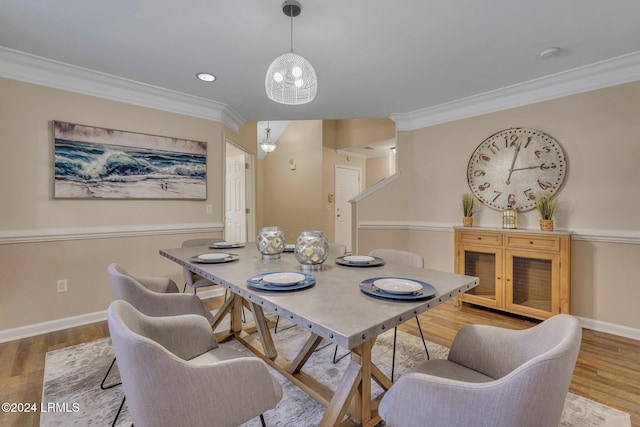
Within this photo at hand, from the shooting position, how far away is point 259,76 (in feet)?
9.41

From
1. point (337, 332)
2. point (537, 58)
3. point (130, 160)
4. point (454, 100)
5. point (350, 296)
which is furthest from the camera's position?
point (454, 100)

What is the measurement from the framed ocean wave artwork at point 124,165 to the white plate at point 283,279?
243cm

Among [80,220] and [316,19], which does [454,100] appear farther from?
[80,220]

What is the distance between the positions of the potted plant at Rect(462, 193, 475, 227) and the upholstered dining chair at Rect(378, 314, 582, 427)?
2412mm

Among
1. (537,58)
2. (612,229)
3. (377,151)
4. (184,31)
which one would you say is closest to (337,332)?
(184,31)

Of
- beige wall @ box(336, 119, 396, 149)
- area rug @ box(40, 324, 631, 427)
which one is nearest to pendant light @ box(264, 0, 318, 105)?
area rug @ box(40, 324, 631, 427)

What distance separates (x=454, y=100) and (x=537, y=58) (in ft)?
3.41

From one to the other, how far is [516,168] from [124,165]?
4047 mm

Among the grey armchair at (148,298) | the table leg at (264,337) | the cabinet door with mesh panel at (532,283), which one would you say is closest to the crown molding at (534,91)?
the cabinet door with mesh panel at (532,283)

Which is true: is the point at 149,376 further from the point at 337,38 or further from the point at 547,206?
the point at 547,206

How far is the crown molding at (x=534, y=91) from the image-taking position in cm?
259

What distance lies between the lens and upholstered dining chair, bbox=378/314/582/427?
0.82 metres

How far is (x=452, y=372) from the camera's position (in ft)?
A: 4.06

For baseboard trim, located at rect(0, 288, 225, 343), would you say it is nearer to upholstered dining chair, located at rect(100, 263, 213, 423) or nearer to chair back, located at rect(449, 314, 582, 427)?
upholstered dining chair, located at rect(100, 263, 213, 423)
